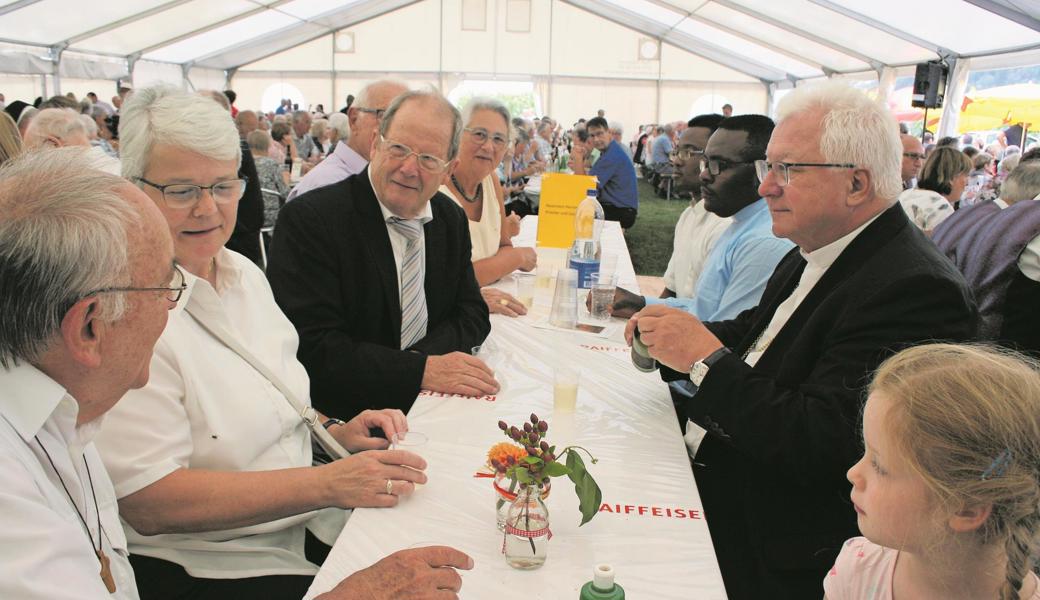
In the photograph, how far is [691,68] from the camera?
22.4 meters

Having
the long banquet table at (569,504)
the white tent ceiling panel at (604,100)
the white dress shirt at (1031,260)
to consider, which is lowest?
the long banquet table at (569,504)

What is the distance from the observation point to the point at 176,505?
4.60 ft

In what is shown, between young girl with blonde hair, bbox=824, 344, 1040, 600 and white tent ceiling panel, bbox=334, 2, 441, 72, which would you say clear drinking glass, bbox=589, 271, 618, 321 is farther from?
white tent ceiling panel, bbox=334, 2, 441, 72

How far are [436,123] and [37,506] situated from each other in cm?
182

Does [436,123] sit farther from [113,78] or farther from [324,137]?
[113,78]

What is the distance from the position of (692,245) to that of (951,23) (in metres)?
9.58

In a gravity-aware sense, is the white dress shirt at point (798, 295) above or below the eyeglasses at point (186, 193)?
below

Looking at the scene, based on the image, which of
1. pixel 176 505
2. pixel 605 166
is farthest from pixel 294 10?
pixel 176 505

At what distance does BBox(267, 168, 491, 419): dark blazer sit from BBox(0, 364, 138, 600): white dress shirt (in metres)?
1.08

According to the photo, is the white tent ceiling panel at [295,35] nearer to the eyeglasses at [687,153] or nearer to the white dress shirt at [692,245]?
the eyeglasses at [687,153]

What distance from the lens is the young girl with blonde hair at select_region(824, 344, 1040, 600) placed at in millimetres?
1030

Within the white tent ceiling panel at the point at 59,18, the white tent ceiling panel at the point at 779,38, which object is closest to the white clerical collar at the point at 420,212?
the white tent ceiling panel at the point at 59,18

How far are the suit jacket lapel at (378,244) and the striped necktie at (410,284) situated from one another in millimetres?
38

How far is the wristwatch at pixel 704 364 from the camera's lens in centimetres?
177
